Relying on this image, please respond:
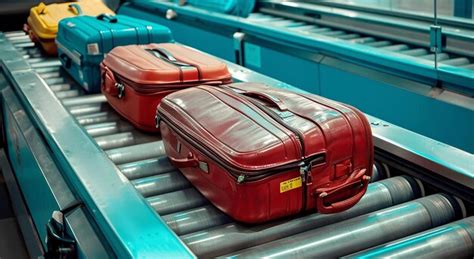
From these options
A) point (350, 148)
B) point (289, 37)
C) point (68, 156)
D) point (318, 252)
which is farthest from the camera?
point (289, 37)

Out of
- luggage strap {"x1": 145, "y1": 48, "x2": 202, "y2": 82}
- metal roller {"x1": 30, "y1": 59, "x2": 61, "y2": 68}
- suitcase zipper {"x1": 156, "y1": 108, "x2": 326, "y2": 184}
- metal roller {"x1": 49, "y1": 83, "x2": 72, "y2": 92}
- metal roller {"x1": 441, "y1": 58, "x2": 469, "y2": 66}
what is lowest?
metal roller {"x1": 441, "y1": 58, "x2": 469, "y2": 66}

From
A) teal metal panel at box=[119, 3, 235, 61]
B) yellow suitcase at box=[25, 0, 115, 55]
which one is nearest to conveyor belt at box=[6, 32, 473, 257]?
yellow suitcase at box=[25, 0, 115, 55]

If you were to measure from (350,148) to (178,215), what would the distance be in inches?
19.0

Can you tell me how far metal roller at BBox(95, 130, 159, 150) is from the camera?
7.85 feet

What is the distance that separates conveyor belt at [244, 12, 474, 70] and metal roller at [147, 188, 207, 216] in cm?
187

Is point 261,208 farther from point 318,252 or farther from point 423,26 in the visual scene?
point 423,26

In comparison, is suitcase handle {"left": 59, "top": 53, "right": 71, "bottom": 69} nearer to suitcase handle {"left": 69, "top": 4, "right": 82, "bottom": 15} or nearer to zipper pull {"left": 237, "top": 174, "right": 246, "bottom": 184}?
suitcase handle {"left": 69, "top": 4, "right": 82, "bottom": 15}

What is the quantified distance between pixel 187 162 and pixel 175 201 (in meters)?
0.12

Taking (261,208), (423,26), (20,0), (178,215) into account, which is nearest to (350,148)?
(261,208)

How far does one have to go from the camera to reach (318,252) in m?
1.56

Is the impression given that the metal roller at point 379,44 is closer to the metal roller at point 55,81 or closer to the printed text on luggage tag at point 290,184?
the metal roller at point 55,81

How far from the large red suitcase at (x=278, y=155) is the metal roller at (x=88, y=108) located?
1.02 m

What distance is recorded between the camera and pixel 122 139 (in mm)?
2422

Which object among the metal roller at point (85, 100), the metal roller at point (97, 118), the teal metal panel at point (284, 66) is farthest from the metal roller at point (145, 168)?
the teal metal panel at point (284, 66)
